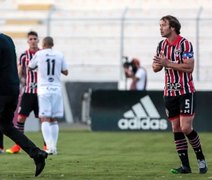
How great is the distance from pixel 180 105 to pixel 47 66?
473 cm

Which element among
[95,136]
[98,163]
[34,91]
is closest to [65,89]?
[95,136]

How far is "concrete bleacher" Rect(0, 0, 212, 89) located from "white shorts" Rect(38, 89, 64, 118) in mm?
12912

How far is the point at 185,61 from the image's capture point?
1241 cm

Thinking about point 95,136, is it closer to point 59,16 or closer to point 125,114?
point 125,114

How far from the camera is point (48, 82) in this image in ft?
55.3

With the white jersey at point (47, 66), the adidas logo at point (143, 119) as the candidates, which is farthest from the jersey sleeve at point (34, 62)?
the adidas logo at point (143, 119)

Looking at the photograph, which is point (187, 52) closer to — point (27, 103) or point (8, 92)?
point (8, 92)

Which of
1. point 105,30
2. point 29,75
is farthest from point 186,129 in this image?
point 105,30

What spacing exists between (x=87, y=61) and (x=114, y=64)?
1.13 meters

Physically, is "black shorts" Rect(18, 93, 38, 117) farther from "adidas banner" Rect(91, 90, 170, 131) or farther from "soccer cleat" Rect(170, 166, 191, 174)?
"adidas banner" Rect(91, 90, 170, 131)

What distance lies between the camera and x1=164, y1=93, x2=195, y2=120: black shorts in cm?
1250

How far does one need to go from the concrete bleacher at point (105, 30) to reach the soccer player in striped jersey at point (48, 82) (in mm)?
12998

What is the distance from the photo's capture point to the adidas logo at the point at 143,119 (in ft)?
76.9

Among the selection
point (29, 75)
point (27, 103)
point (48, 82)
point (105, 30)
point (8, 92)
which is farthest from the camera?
point (105, 30)
